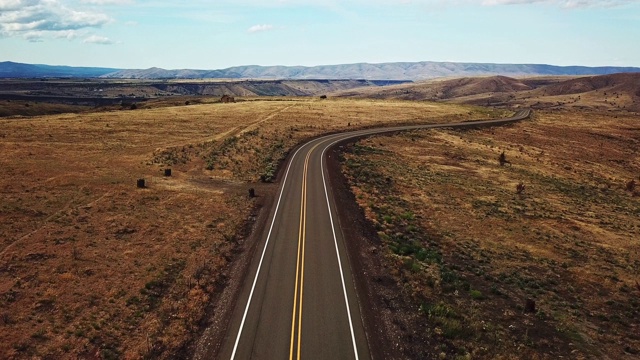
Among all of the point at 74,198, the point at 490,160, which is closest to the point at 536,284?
the point at 74,198

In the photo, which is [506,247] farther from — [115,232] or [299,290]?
[115,232]

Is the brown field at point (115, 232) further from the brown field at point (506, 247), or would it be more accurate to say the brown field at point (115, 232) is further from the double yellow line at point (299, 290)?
the brown field at point (506, 247)

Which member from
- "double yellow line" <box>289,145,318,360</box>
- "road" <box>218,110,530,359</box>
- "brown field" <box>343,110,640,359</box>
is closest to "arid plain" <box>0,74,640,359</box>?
"brown field" <box>343,110,640,359</box>

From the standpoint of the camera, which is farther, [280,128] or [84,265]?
[280,128]

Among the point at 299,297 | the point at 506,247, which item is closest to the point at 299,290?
the point at 299,297

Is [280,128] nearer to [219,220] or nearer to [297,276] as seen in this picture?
[219,220]
